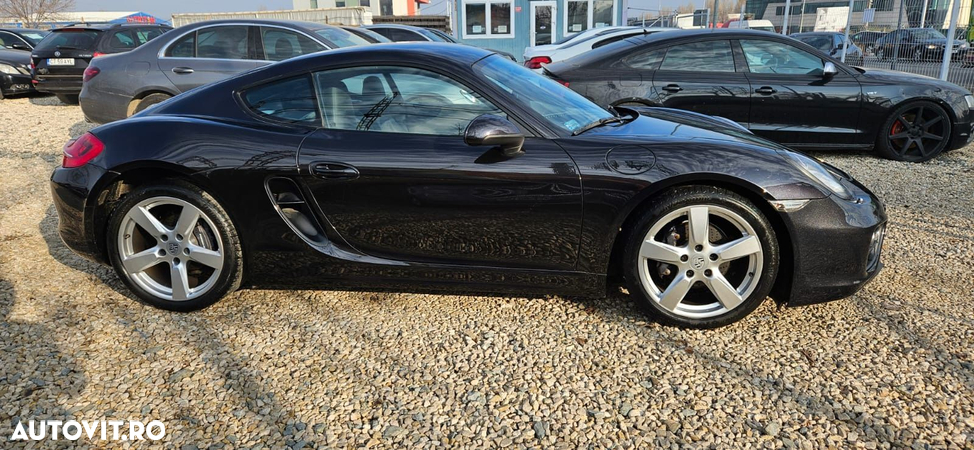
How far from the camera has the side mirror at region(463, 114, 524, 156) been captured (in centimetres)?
280

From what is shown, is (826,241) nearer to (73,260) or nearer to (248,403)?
(248,403)

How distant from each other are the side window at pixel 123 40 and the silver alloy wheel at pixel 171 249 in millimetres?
10172

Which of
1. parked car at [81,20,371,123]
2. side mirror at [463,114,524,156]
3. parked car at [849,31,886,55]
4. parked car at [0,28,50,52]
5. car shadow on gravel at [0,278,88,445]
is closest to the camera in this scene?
car shadow on gravel at [0,278,88,445]

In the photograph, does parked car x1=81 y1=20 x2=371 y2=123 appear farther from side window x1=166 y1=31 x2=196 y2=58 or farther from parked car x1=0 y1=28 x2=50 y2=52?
parked car x1=0 y1=28 x2=50 y2=52

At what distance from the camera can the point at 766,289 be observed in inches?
114

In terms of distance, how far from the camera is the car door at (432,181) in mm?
2900

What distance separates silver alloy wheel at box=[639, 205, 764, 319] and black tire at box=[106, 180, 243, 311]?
1992mm

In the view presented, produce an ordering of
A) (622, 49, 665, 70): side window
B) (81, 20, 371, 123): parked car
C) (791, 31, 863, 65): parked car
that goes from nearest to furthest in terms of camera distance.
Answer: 1. (622, 49, 665, 70): side window
2. (81, 20, 371, 123): parked car
3. (791, 31, 863, 65): parked car

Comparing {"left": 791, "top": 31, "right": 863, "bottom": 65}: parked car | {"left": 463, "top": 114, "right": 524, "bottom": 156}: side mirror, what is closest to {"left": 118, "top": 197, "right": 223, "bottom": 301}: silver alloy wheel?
{"left": 463, "top": 114, "right": 524, "bottom": 156}: side mirror

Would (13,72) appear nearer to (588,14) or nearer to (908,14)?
(588,14)

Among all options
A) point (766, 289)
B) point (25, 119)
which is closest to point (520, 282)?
point (766, 289)

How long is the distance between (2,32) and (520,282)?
16.7 metres

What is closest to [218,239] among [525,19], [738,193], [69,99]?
[738,193]

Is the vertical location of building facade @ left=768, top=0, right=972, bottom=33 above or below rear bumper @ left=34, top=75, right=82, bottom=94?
above
